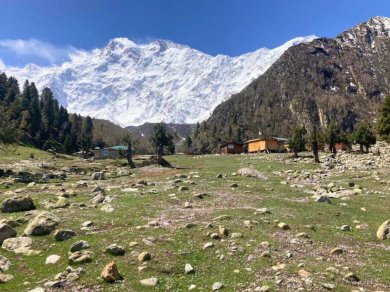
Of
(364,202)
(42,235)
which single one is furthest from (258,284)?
(364,202)

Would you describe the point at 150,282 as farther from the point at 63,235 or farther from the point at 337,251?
the point at 337,251

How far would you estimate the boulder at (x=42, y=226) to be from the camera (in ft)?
73.7

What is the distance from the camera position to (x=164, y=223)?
25.3 metres

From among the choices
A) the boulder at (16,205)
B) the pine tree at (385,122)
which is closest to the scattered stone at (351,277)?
the boulder at (16,205)

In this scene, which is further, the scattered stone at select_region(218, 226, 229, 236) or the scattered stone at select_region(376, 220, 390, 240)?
the scattered stone at select_region(376, 220, 390, 240)

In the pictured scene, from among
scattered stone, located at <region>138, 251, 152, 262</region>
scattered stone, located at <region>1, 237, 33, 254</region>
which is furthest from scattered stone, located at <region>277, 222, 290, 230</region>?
scattered stone, located at <region>1, 237, 33, 254</region>

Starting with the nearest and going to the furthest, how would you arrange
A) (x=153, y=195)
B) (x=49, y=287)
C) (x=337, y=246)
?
1. (x=49, y=287)
2. (x=337, y=246)
3. (x=153, y=195)

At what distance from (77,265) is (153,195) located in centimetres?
1737

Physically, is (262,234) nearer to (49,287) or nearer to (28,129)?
(49,287)

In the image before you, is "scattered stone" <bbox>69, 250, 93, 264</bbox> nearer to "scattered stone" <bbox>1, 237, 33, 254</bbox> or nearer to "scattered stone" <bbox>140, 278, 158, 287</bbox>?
"scattered stone" <bbox>1, 237, 33, 254</bbox>

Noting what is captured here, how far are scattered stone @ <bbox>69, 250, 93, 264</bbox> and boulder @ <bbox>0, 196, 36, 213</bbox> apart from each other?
13.4m

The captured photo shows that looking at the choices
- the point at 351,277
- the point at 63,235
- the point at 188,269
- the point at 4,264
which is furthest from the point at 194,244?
the point at 4,264

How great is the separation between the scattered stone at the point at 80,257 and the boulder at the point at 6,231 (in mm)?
4974

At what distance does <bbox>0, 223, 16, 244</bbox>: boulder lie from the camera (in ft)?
72.2
